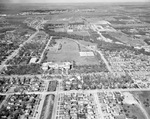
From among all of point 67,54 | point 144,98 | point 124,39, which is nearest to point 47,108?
point 144,98

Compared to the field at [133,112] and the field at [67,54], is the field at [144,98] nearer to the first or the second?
the field at [133,112]

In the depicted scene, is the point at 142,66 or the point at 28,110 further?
the point at 142,66

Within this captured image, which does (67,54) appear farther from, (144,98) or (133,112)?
(133,112)

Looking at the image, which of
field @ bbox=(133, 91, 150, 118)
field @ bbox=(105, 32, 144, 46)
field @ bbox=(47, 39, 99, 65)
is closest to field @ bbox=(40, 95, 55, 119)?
field @ bbox=(47, 39, 99, 65)

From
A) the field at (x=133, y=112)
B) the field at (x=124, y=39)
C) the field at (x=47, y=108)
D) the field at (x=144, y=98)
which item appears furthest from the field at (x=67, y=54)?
the field at (x=124, y=39)

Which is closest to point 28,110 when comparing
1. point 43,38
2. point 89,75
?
point 89,75

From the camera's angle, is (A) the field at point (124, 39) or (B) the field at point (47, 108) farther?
(A) the field at point (124, 39)

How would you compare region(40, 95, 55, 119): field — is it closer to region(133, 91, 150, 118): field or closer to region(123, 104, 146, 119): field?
region(123, 104, 146, 119): field

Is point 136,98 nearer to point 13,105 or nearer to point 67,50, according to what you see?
point 13,105
